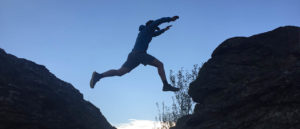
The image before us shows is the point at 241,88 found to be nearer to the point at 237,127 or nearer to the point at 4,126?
the point at 237,127

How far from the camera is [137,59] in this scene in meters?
8.20

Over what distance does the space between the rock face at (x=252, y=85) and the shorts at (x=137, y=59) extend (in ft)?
5.02

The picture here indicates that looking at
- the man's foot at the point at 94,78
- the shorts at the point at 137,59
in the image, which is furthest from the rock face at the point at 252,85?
the man's foot at the point at 94,78

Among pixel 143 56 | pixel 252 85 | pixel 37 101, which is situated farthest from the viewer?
pixel 143 56

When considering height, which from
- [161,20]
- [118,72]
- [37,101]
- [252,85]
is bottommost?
[252,85]

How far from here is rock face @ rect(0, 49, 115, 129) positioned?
6070 millimetres

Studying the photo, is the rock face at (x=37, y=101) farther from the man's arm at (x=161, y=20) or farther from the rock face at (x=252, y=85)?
the man's arm at (x=161, y=20)

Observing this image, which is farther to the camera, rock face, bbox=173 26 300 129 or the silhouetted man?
the silhouetted man

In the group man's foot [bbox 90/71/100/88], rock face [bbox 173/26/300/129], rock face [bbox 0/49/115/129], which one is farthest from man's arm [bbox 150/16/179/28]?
rock face [bbox 0/49/115/129]

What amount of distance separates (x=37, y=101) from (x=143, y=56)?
3.13 meters

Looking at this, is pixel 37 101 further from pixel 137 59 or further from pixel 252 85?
pixel 252 85

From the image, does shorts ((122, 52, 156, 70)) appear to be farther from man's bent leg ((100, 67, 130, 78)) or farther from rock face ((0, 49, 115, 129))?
rock face ((0, 49, 115, 129))

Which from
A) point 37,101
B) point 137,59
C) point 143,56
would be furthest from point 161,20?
point 37,101

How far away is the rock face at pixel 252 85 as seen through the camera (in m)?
5.86
